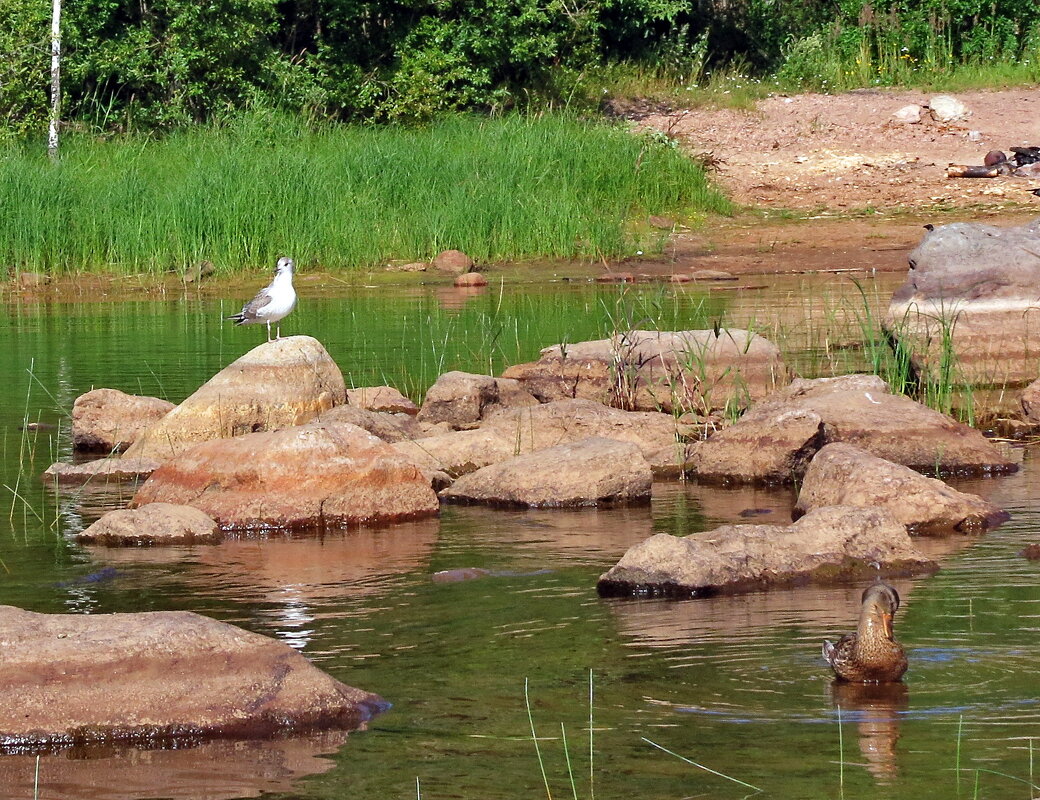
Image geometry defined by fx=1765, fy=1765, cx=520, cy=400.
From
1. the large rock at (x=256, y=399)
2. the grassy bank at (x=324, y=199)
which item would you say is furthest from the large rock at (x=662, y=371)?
the grassy bank at (x=324, y=199)

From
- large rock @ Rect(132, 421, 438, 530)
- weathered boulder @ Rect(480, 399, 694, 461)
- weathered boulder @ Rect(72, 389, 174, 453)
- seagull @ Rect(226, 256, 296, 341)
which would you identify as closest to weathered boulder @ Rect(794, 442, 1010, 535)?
weathered boulder @ Rect(480, 399, 694, 461)

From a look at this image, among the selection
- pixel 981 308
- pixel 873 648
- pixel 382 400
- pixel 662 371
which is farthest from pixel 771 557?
pixel 981 308

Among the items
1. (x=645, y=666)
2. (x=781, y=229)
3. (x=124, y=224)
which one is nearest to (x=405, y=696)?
(x=645, y=666)

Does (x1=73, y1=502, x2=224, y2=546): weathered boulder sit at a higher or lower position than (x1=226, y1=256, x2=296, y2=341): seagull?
lower

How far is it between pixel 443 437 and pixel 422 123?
16.4 m

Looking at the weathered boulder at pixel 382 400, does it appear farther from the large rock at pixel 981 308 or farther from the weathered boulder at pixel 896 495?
the weathered boulder at pixel 896 495

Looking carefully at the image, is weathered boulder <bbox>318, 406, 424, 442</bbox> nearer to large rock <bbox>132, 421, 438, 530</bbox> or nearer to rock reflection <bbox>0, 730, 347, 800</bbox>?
large rock <bbox>132, 421, 438, 530</bbox>

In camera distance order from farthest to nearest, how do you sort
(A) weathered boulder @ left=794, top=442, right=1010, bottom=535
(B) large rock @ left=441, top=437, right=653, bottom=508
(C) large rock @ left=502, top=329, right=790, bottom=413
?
(C) large rock @ left=502, top=329, right=790, bottom=413, (B) large rock @ left=441, top=437, right=653, bottom=508, (A) weathered boulder @ left=794, top=442, right=1010, bottom=535

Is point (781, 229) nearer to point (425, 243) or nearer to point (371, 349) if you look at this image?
point (425, 243)

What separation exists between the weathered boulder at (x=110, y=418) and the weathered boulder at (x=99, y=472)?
71 centimetres

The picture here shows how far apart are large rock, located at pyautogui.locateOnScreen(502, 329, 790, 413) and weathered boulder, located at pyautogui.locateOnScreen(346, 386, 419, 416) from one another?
0.78 m

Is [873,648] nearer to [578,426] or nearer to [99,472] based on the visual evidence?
[578,426]

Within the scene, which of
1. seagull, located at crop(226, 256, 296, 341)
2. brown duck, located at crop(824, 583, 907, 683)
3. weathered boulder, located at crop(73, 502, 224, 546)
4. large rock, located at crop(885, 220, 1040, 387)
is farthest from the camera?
seagull, located at crop(226, 256, 296, 341)

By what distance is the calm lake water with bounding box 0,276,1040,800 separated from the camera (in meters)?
4.80
